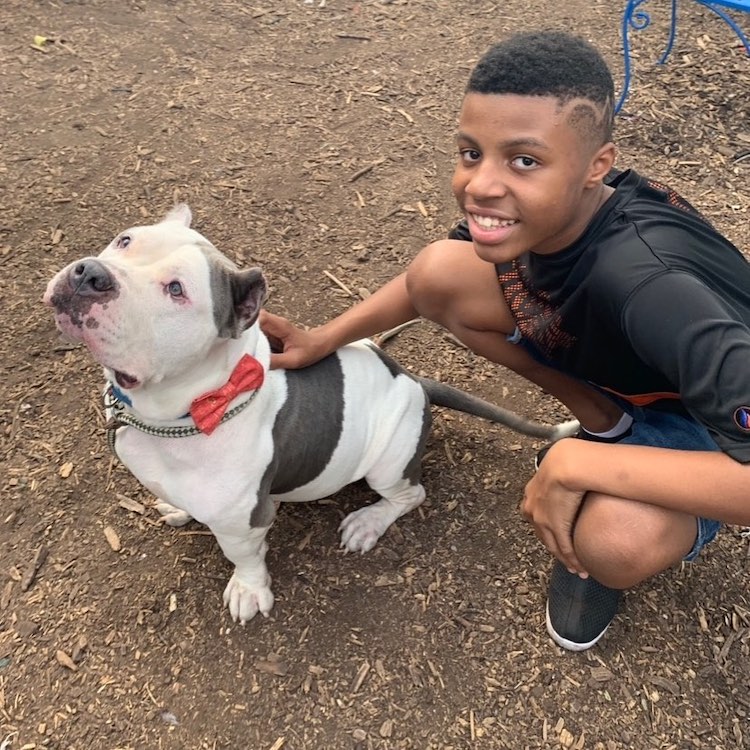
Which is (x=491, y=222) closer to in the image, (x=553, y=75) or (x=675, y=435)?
(x=553, y=75)

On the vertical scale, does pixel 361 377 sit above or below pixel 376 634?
above

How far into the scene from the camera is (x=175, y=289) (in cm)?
199

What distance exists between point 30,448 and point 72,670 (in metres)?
1.03

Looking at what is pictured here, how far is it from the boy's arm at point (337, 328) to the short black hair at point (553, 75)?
1012 mm

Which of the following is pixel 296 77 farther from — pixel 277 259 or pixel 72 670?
pixel 72 670

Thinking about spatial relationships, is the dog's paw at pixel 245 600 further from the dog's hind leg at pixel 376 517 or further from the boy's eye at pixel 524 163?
the boy's eye at pixel 524 163

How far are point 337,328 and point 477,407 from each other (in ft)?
2.36

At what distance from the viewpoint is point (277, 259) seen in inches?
163

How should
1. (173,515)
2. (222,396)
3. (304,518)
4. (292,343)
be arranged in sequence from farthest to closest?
(304,518) → (173,515) → (292,343) → (222,396)

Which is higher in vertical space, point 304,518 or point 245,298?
point 245,298

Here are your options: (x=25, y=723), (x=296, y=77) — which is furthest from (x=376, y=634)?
(x=296, y=77)

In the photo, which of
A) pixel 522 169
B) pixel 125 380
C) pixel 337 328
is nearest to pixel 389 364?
pixel 337 328

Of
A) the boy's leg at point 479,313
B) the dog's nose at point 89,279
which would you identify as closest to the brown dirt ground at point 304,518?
the boy's leg at point 479,313

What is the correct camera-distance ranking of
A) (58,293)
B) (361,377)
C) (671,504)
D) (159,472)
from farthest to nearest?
(361,377) < (159,472) < (671,504) < (58,293)
